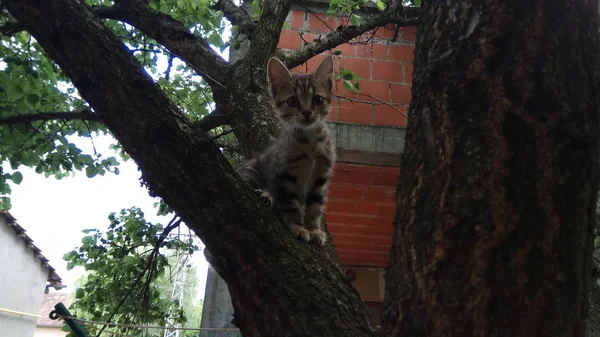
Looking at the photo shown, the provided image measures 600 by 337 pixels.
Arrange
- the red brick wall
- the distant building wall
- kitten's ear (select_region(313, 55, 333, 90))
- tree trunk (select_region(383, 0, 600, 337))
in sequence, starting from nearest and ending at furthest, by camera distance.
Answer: tree trunk (select_region(383, 0, 600, 337)) → kitten's ear (select_region(313, 55, 333, 90)) → the red brick wall → the distant building wall

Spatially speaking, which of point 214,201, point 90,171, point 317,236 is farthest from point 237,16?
point 214,201

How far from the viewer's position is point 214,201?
6.96ft

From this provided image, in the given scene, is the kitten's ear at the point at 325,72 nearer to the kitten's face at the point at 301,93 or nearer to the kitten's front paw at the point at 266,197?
the kitten's face at the point at 301,93

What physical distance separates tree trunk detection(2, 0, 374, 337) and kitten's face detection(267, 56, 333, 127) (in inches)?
64.6

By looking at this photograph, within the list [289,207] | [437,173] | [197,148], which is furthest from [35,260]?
[437,173]

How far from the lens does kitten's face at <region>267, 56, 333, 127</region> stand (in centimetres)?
383

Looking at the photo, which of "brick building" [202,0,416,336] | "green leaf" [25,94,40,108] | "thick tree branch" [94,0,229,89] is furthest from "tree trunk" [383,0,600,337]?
"green leaf" [25,94,40,108]

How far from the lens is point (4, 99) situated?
14.5 feet

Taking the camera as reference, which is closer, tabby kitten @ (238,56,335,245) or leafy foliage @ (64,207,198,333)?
tabby kitten @ (238,56,335,245)

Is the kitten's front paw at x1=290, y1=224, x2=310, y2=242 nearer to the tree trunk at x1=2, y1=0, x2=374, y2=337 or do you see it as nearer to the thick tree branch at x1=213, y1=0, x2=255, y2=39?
the tree trunk at x1=2, y1=0, x2=374, y2=337

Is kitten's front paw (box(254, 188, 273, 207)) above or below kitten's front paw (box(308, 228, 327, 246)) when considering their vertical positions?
above

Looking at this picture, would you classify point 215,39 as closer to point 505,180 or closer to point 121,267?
point 121,267

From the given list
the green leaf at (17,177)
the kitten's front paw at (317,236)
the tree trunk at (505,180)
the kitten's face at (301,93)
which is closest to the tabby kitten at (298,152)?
the kitten's face at (301,93)

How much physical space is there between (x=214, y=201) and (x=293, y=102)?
195 centimetres
